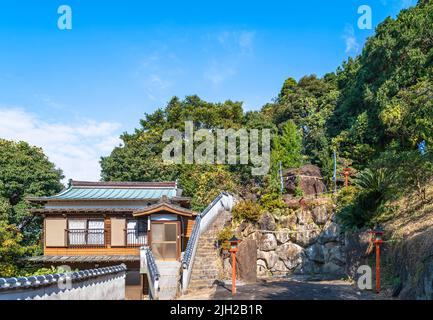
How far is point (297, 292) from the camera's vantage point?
44.7 feet

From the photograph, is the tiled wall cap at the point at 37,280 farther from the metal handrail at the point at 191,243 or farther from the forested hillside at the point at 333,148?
the forested hillside at the point at 333,148

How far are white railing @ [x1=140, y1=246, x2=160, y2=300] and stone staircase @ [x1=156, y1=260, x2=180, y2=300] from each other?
1.73ft

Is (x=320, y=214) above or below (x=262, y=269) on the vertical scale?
above

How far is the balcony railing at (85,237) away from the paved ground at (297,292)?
32.2 feet

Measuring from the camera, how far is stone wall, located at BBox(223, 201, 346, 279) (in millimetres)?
20688

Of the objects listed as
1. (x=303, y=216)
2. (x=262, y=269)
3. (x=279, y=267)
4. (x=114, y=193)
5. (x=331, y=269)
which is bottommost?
(x=262, y=269)

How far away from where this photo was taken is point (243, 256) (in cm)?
1891

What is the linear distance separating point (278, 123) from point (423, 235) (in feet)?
117

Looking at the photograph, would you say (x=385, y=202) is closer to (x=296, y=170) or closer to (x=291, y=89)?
(x=296, y=170)

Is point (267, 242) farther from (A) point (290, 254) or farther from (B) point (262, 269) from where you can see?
(B) point (262, 269)

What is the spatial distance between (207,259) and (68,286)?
10.0 metres

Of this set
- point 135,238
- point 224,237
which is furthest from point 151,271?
point 135,238

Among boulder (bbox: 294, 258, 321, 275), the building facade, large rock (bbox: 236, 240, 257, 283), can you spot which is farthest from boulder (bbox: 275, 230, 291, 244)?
the building facade
